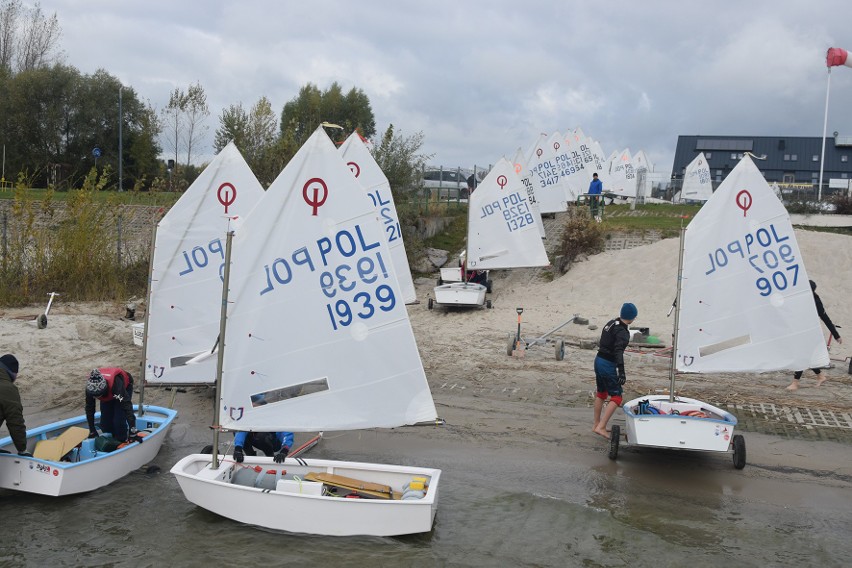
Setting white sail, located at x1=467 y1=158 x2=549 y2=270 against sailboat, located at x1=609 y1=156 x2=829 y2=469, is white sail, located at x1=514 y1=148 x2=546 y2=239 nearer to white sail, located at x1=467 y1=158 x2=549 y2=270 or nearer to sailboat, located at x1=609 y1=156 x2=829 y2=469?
white sail, located at x1=467 y1=158 x2=549 y2=270

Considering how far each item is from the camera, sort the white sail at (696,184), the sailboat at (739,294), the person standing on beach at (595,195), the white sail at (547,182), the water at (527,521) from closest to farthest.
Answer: the water at (527,521) → the sailboat at (739,294) → the person standing on beach at (595,195) → the white sail at (547,182) → the white sail at (696,184)

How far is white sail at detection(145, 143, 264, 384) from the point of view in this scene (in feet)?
29.9

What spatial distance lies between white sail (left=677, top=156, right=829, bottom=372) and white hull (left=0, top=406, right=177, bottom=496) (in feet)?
20.8

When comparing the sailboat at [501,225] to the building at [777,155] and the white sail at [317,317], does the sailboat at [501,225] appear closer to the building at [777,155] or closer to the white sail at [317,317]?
the white sail at [317,317]

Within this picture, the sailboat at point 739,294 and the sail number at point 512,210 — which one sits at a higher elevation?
the sail number at point 512,210

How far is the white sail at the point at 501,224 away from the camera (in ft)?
61.8

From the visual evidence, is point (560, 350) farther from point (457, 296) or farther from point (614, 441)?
point (457, 296)

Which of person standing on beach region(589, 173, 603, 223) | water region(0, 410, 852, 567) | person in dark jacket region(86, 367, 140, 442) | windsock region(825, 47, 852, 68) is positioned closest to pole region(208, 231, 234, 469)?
water region(0, 410, 852, 567)

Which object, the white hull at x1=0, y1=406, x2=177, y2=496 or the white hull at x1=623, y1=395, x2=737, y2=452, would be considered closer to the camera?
the white hull at x1=0, y1=406, x2=177, y2=496

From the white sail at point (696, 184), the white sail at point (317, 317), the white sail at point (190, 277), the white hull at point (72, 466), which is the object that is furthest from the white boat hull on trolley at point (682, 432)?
the white sail at point (696, 184)

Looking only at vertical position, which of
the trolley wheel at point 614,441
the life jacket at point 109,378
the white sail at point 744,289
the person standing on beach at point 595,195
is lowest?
the trolley wheel at point 614,441

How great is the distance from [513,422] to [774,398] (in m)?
4.09

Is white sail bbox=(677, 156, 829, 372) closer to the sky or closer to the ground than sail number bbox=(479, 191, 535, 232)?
closer to the ground

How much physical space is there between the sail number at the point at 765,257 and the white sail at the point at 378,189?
7085 millimetres
